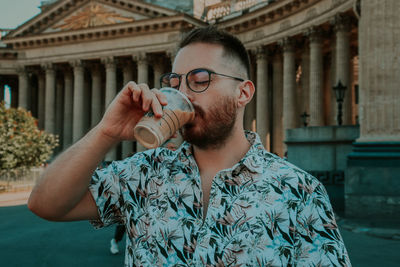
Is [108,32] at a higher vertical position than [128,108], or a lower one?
higher

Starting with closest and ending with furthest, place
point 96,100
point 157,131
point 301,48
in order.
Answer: point 157,131 < point 301,48 < point 96,100

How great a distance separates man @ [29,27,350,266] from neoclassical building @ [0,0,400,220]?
13482 mm

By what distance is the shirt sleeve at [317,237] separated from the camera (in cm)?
213

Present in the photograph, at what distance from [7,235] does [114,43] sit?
3308 cm

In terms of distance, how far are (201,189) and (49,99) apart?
151ft

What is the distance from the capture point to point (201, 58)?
7.95ft

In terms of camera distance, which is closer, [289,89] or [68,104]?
[289,89]

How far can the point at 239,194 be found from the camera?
222 cm

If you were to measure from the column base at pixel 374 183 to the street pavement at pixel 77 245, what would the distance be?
4.55ft

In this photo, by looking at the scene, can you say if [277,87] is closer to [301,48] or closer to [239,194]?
[301,48]

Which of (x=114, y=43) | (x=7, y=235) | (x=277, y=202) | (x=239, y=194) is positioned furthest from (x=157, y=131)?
(x=114, y=43)

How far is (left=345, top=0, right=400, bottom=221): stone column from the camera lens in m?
13.7

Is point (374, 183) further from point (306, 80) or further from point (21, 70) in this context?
point (21, 70)

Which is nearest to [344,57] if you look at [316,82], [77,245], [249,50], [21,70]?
[316,82]
